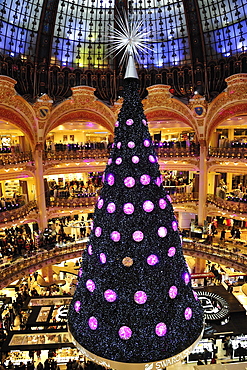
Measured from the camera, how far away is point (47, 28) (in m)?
26.2

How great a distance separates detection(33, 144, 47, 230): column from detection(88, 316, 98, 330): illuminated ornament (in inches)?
853

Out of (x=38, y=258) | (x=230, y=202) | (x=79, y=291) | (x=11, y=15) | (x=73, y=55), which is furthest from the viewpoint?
(x=73, y=55)

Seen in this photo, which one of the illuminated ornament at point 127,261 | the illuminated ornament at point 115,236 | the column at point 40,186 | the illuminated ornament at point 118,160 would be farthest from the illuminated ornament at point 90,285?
the column at point 40,186

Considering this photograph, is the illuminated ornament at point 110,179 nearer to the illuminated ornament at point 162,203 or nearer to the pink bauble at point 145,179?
the pink bauble at point 145,179

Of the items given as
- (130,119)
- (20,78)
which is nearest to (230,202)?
(20,78)

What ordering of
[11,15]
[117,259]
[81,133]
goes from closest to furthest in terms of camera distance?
[117,259], [11,15], [81,133]

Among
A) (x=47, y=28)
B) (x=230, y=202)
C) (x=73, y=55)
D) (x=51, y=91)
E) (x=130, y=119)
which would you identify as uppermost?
(x=47, y=28)

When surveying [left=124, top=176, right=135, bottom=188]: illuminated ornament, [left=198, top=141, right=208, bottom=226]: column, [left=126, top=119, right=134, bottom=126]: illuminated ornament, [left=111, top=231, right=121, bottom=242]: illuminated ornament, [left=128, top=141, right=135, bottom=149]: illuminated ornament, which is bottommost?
[left=198, top=141, right=208, bottom=226]: column

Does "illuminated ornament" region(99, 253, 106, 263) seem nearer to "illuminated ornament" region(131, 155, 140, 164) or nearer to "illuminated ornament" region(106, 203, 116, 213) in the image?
"illuminated ornament" region(106, 203, 116, 213)

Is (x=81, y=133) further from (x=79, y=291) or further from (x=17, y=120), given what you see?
(x=79, y=291)

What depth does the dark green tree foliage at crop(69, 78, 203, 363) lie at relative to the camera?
4914mm

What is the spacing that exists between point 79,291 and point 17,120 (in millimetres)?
21432

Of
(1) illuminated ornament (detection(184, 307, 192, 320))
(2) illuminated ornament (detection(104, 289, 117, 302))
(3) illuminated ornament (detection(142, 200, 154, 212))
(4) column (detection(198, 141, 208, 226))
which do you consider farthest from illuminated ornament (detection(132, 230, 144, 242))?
(4) column (detection(198, 141, 208, 226))

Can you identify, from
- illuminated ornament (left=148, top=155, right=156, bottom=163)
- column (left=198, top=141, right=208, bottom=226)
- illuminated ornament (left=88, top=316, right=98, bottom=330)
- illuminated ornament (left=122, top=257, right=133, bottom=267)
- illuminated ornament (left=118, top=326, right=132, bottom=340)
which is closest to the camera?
illuminated ornament (left=118, top=326, right=132, bottom=340)
